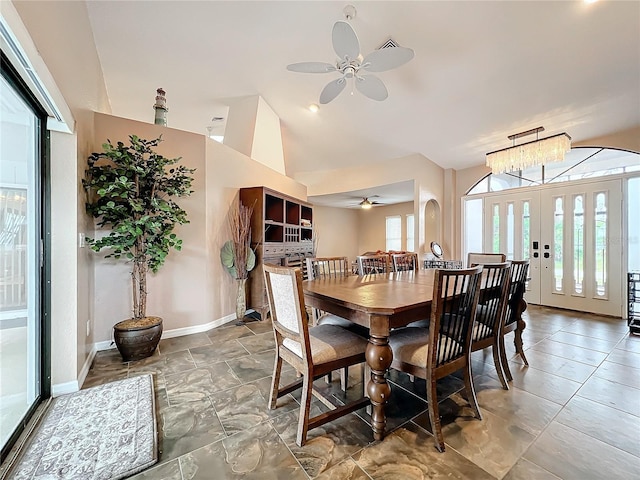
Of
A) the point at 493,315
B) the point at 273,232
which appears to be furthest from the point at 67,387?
the point at 493,315

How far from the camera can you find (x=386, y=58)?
2.40 meters

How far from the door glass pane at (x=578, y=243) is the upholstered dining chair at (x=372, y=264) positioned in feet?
11.3

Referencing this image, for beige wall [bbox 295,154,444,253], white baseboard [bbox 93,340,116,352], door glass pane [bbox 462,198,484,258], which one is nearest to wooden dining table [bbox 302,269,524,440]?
white baseboard [bbox 93,340,116,352]

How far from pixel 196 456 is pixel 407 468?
1.07 meters

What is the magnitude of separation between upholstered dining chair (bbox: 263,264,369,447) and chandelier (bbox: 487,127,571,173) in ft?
11.2

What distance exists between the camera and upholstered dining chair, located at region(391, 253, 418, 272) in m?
3.48

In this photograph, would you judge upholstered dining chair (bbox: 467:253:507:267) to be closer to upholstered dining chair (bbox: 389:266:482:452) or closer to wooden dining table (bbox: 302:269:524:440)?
upholstered dining chair (bbox: 389:266:482:452)

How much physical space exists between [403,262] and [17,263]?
3.58m

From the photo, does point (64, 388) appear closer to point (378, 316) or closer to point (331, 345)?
point (331, 345)

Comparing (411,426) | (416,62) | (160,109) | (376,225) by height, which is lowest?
(411,426)

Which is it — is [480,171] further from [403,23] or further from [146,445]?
[146,445]

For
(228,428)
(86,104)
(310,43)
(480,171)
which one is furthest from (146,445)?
(480,171)

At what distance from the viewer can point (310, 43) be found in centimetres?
313

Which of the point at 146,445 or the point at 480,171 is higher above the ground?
the point at 480,171
